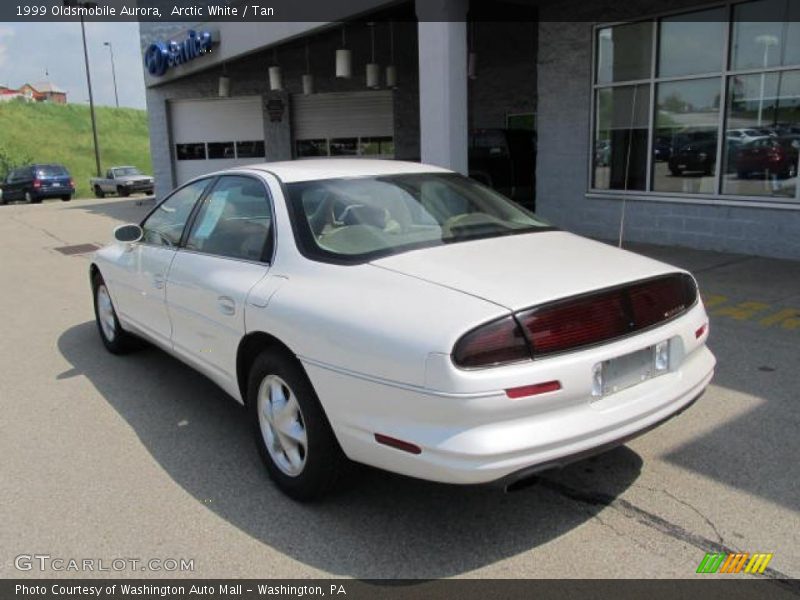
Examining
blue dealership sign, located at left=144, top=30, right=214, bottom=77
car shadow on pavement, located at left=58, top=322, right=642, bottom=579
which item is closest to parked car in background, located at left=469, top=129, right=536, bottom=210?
blue dealership sign, located at left=144, top=30, right=214, bottom=77

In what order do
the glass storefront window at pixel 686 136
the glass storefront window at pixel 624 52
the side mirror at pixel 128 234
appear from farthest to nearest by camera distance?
the glass storefront window at pixel 624 52 < the glass storefront window at pixel 686 136 < the side mirror at pixel 128 234

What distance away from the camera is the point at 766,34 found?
28.6 ft

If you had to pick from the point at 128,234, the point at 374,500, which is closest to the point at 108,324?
the point at 128,234

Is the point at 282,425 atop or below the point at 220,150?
below

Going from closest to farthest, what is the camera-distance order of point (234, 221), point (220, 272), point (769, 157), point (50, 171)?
point (220, 272), point (234, 221), point (769, 157), point (50, 171)

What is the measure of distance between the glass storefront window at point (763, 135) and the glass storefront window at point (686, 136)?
23 cm

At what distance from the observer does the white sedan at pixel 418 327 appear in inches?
103

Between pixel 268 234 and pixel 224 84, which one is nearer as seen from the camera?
pixel 268 234

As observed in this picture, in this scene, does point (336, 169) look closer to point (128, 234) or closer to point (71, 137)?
point (128, 234)

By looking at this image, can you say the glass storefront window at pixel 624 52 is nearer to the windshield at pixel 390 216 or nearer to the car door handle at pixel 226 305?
the windshield at pixel 390 216

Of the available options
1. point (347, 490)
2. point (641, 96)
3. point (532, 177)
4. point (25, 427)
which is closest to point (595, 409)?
point (347, 490)

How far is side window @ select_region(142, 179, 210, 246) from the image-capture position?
A: 15.2 ft

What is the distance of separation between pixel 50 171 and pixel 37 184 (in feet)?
3.12

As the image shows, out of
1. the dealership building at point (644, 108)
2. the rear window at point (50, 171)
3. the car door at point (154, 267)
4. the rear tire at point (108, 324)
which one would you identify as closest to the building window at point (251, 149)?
the dealership building at point (644, 108)
